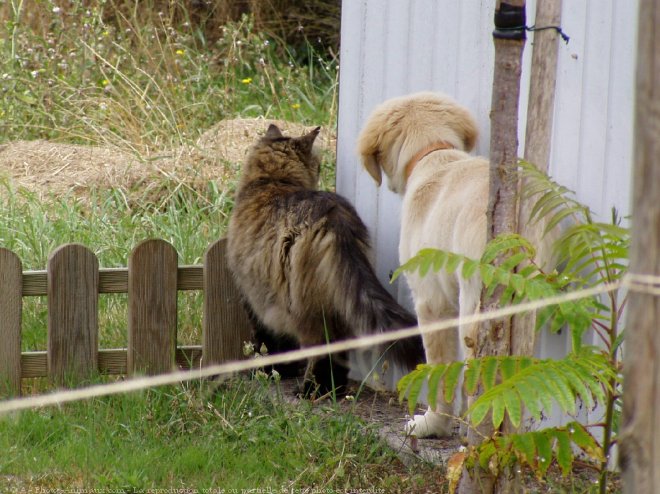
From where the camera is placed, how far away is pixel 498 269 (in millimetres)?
2781

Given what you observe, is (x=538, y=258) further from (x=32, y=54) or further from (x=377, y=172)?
(x=32, y=54)

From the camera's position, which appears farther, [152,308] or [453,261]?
[152,308]

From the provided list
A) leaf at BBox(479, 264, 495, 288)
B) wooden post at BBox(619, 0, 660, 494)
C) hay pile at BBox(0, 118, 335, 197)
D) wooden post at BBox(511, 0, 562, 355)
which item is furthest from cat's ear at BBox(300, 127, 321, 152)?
wooden post at BBox(619, 0, 660, 494)

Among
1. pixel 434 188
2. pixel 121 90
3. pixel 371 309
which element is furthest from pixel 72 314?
pixel 121 90

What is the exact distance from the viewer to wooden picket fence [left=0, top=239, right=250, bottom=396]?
15.5 feet

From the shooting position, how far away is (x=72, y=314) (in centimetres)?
480

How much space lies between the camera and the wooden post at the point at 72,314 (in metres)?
4.74

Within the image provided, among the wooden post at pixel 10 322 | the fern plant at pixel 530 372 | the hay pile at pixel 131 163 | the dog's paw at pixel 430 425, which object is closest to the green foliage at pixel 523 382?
the fern plant at pixel 530 372

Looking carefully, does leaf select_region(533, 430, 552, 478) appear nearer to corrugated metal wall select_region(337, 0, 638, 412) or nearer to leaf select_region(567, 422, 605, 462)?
leaf select_region(567, 422, 605, 462)

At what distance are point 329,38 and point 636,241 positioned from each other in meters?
12.1

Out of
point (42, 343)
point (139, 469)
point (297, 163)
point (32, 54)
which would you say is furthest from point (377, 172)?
point (32, 54)

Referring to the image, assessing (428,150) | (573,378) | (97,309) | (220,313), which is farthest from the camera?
(220,313)

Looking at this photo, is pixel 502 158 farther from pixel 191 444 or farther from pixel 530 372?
pixel 191 444

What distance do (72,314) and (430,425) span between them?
1.89m
